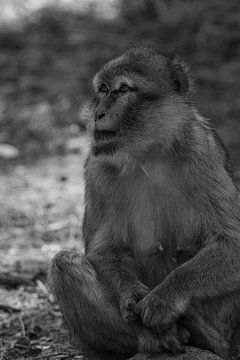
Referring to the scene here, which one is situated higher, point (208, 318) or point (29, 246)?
point (29, 246)

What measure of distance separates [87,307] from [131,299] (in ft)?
1.06

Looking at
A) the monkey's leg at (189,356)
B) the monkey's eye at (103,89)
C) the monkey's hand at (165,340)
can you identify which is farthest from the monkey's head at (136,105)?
the monkey's leg at (189,356)

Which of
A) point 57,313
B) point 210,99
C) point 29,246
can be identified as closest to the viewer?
point 57,313

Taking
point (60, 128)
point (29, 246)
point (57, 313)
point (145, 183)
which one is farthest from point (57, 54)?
point (145, 183)

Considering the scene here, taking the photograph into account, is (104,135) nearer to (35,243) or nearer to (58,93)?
(35,243)

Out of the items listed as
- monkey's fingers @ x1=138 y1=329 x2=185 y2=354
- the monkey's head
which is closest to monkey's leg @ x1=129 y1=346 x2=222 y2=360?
monkey's fingers @ x1=138 y1=329 x2=185 y2=354

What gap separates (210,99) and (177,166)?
528cm

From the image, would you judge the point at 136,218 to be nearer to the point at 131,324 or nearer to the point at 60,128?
the point at 131,324

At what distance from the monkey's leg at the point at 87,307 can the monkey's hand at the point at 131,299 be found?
15cm

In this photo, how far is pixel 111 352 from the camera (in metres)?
5.48

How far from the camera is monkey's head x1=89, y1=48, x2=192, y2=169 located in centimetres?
517

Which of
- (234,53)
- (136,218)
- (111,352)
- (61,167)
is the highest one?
(234,53)

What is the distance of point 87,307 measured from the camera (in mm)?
5312

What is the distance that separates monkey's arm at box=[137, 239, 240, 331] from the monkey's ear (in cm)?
102
